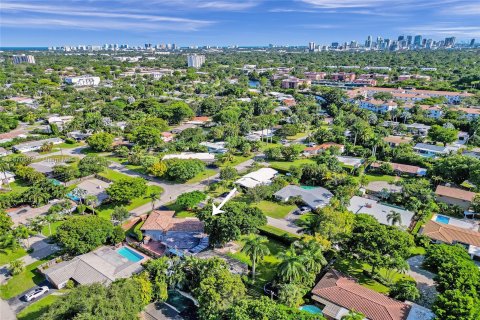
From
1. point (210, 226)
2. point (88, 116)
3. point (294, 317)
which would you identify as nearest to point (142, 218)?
point (210, 226)

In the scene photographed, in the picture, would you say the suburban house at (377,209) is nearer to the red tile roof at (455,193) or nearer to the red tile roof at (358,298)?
the red tile roof at (455,193)

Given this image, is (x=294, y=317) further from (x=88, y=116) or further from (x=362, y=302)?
(x=88, y=116)

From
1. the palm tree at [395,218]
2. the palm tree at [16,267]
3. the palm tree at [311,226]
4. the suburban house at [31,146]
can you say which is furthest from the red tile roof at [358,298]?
the suburban house at [31,146]

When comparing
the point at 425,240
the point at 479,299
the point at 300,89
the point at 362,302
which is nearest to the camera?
the point at 479,299

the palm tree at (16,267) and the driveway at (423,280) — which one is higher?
the palm tree at (16,267)

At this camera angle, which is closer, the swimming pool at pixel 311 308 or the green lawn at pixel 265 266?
the swimming pool at pixel 311 308

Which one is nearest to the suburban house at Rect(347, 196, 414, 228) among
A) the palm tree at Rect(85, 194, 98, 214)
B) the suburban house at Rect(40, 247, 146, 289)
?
the suburban house at Rect(40, 247, 146, 289)

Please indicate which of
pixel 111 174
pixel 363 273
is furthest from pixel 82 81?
pixel 363 273

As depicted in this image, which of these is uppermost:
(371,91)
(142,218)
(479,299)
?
(371,91)
